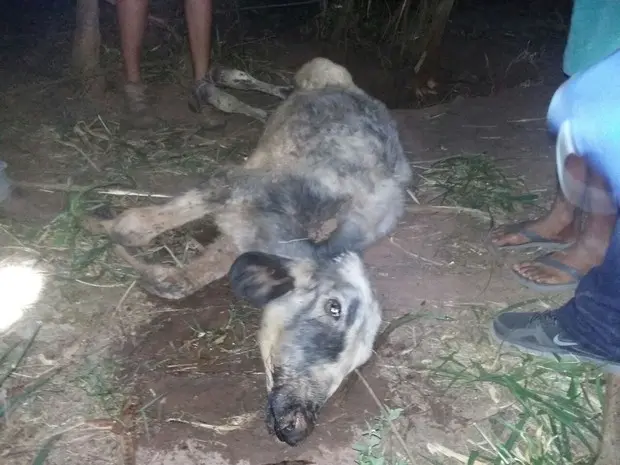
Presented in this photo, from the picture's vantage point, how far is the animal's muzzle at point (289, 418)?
115 inches

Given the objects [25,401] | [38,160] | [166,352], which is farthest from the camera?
[38,160]

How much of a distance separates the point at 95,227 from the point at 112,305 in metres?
A: 0.72

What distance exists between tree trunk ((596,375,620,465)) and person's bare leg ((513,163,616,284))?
0.70 metres

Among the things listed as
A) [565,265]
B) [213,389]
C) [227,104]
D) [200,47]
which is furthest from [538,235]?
[200,47]

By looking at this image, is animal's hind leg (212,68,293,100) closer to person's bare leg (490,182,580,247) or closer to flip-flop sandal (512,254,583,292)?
person's bare leg (490,182,580,247)

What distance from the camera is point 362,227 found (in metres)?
4.10

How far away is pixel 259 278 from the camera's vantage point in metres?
3.44

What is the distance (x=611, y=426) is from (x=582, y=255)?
3.72 feet

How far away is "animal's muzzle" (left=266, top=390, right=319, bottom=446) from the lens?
9.61 ft

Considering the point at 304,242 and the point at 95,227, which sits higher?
the point at 304,242

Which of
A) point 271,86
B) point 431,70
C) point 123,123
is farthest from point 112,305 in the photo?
point 431,70

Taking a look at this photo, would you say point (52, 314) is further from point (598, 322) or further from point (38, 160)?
point (598, 322)

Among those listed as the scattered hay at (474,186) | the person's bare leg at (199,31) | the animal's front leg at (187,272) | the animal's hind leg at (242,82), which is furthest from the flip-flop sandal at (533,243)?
the person's bare leg at (199,31)

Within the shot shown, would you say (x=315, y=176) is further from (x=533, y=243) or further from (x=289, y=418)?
(x=289, y=418)
